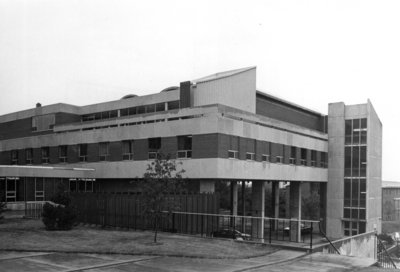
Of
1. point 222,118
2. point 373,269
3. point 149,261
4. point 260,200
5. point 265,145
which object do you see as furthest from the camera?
point 260,200

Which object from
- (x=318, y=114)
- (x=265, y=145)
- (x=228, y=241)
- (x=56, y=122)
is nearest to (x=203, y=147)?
(x=265, y=145)

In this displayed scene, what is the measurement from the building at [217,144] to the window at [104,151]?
0.43 feet

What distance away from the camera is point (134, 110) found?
47.4 meters

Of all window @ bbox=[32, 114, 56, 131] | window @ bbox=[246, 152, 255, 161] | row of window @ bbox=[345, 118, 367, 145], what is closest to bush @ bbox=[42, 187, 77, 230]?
window @ bbox=[246, 152, 255, 161]

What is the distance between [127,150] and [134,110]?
7581 mm

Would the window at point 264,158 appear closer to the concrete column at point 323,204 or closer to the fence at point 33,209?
the concrete column at point 323,204

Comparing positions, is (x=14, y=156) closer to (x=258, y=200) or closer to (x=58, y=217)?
(x=258, y=200)

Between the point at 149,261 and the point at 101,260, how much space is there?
1824mm

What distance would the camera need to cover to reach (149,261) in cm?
1605

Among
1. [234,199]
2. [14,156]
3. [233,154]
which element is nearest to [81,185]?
[14,156]

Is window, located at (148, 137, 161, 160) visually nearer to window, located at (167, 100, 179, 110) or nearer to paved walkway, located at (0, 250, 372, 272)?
window, located at (167, 100, 179, 110)

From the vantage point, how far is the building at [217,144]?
119ft

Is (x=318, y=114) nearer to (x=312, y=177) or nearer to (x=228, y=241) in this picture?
(x=312, y=177)

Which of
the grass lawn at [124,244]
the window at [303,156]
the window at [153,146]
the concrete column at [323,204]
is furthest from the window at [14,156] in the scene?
the concrete column at [323,204]
